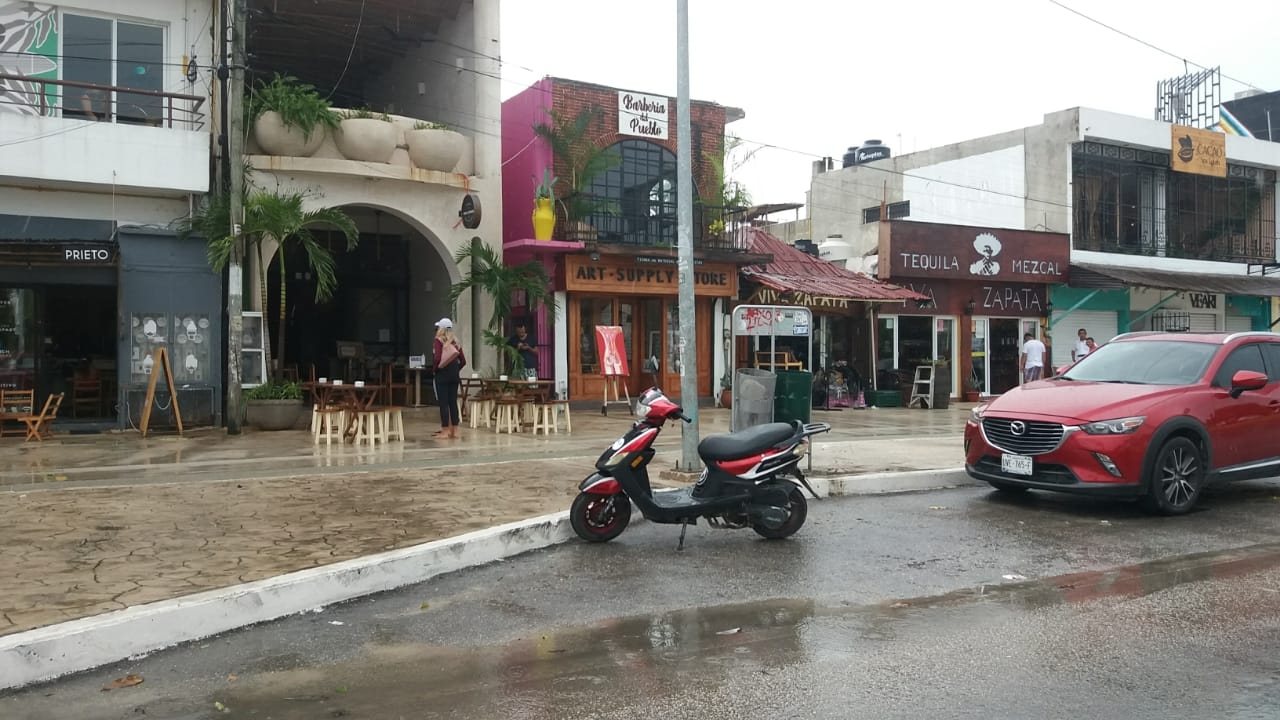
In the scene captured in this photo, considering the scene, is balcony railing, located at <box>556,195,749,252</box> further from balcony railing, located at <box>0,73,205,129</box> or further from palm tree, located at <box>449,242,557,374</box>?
balcony railing, located at <box>0,73,205,129</box>

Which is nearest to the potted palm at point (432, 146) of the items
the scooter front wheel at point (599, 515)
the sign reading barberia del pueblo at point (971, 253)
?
the sign reading barberia del pueblo at point (971, 253)

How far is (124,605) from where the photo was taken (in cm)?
523

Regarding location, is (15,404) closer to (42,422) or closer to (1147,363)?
(42,422)

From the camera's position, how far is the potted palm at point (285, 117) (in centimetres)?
1591

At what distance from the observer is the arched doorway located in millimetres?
21250

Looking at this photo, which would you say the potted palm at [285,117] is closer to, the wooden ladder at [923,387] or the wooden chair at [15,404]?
the wooden chair at [15,404]

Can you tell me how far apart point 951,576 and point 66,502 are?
7.22 m

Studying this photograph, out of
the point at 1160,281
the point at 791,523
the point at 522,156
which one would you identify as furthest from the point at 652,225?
the point at 791,523

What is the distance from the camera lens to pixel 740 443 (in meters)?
7.40

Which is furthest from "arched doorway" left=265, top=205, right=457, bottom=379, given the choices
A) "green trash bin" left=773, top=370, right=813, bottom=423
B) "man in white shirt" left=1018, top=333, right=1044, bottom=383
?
"man in white shirt" left=1018, top=333, right=1044, bottom=383

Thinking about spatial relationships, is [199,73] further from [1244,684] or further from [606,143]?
[1244,684]

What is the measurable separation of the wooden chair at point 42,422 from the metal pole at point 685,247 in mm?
9045

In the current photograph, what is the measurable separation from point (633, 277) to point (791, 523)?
12858 millimetres

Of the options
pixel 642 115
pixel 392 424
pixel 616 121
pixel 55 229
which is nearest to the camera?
pixel 392 424
